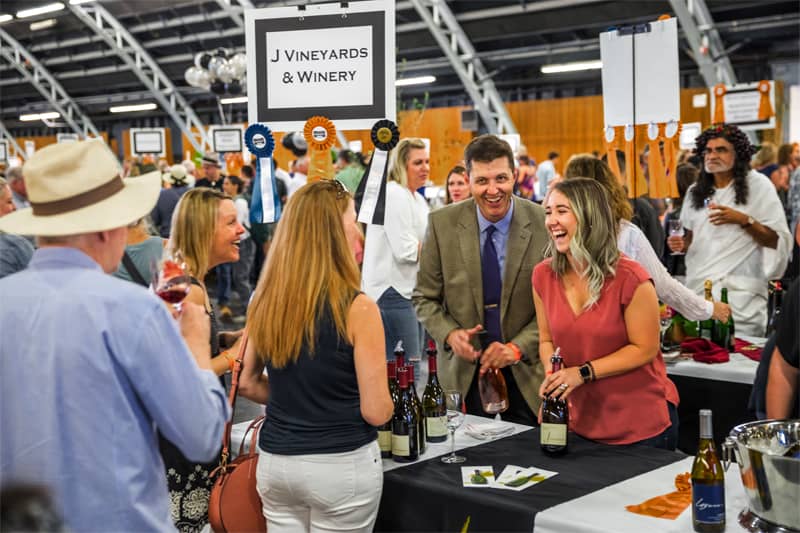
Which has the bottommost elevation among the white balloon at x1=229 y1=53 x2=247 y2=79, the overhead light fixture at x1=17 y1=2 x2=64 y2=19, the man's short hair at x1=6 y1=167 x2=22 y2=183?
the man's short hair at x1=6 y1=167 x2=22 y2=183

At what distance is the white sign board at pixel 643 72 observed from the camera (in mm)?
3900

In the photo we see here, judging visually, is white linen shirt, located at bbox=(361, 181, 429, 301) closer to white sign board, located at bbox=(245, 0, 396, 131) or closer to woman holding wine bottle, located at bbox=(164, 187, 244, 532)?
white sign board, located at bbox=(245, 0, 396, 131)

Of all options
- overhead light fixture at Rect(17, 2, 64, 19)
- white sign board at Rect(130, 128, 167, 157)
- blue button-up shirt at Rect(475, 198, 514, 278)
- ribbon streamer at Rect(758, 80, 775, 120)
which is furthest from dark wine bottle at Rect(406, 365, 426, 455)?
overhead light fixture at Rect(17, 2, 64, 19)

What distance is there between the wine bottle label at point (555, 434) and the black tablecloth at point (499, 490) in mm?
42

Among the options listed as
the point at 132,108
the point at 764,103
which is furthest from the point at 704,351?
the point at 132,108

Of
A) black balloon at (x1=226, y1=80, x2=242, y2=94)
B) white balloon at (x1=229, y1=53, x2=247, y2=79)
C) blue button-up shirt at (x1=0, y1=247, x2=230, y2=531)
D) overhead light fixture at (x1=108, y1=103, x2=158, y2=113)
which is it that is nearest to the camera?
blue button-up shirt at (x1=0, y1=247, x2=230, y2=531)

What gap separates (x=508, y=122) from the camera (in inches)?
594

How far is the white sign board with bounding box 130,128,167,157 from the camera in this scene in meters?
12.6

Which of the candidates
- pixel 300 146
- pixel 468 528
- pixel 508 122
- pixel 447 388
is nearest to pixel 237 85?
pixel 300 146

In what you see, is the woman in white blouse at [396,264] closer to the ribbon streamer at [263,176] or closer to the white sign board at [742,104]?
the ribbon streamer at [263,176]

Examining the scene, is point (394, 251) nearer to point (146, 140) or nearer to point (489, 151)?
point (489, 151)

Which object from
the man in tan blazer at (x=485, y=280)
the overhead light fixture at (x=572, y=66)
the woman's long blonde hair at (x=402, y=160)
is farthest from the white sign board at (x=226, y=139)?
the man in tan blazer at (x=485, y=280)

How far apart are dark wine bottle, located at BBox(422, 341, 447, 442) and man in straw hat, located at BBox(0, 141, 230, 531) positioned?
1.10 m

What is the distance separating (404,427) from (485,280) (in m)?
0.82
